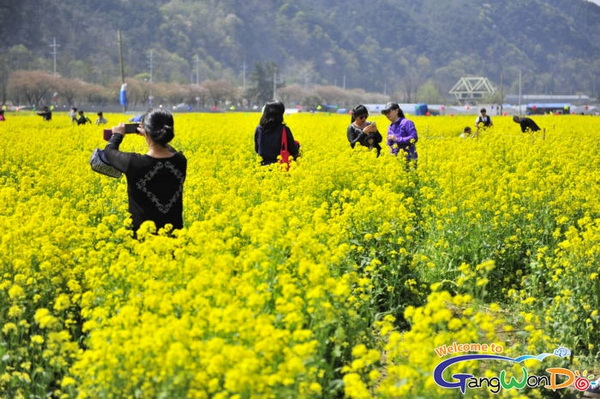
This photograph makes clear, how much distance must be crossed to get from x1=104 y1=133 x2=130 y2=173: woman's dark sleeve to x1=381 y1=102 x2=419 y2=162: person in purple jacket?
15.7 ft

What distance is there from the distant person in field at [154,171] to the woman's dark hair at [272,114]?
276 centimetres

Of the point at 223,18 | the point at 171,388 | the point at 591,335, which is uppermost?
the point at 223,18

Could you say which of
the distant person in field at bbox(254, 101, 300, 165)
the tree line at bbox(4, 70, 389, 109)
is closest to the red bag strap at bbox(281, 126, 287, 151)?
the distant person in field at bbox(254, 101, 300, 165)

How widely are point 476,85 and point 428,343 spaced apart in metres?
195

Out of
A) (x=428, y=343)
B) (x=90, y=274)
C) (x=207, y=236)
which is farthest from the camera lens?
(x=207, y=236)

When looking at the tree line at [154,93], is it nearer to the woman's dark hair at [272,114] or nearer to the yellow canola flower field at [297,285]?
the woman's dark hair at [272,114]

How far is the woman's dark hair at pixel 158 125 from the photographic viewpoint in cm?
538

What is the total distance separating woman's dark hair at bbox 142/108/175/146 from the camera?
5383 mm

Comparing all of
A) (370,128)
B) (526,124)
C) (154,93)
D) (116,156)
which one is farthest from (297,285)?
(154,93)

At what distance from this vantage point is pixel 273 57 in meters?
183

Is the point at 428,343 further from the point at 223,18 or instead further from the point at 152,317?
the point at 223,18

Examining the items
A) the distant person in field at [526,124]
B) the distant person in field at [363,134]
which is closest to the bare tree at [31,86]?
the distant person in field at [526,124]

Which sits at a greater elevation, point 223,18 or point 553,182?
point 223,18

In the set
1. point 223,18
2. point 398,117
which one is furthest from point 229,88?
point 398,117
